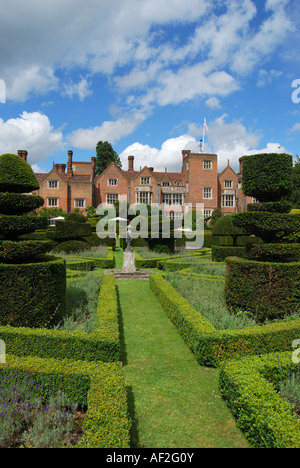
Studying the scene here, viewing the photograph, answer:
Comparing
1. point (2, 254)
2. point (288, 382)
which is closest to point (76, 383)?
point (288, 382)

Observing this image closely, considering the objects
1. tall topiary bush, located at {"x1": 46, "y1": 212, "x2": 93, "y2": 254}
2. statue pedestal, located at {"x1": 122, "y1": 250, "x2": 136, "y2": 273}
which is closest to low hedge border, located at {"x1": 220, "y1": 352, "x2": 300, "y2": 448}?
statue pedestal, located at {"x1": 122, "y1": 250, "x2": 136, "y2": 273}

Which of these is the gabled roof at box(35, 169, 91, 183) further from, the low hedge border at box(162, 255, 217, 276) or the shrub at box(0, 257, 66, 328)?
the shrub at box(0, 257, 66, 328)

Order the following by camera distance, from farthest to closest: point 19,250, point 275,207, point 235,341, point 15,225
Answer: point 275,207 < point 15,225 < point 19,250 < point 235,341

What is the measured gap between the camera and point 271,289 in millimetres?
6762

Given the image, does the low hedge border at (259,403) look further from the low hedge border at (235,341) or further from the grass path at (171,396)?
the low hedge border at (235,341)

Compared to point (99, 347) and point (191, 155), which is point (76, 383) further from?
point (191, 155)

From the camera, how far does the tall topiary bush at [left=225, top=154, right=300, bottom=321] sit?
676cm

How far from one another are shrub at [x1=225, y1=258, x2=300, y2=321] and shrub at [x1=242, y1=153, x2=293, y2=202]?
1812 millimetres

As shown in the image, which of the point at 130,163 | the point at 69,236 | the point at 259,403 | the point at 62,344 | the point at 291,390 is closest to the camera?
the point at 259,403

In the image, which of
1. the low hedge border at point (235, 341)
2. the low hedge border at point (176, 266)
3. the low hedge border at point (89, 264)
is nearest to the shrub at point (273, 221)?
the low hedge border at point (235, 341)

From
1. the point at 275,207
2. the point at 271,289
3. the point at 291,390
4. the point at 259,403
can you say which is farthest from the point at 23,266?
the point at 275,207

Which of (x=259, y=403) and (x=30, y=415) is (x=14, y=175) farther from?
(x=259, y=403)

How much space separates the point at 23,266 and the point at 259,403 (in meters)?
4.61

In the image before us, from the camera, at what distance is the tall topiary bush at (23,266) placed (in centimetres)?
589
